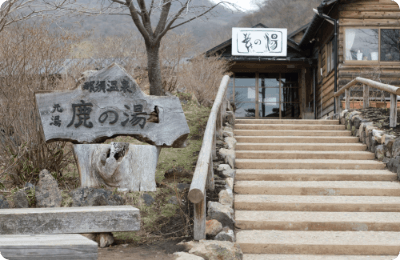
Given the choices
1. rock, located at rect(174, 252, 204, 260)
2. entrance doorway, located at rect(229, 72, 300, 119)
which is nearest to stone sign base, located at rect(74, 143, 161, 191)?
rock, located at rect(174, 252, 204, 260)

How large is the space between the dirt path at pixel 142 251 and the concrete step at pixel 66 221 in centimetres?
20

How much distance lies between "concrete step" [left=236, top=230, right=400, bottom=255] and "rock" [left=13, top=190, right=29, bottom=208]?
7.99 feet

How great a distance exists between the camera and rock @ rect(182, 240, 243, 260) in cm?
309

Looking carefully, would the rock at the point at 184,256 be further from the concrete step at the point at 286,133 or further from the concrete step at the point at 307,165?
the concrete step at the point at 286,133

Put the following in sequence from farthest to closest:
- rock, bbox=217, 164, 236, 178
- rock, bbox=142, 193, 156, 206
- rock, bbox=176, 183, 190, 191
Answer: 1. rock, bbox=217, 164, 236, 178
2. rock, bbox=176, 183, 190, 191
3. rock, bbox=142, 193, 156, 206

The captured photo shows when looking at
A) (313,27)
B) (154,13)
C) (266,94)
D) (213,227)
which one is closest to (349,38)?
(313,27)

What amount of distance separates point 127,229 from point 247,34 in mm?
11824

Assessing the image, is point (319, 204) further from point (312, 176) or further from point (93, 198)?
point (93, 198)

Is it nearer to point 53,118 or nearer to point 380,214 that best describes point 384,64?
point 380,214

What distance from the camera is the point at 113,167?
4422mm

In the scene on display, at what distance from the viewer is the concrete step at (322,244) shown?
3.65m

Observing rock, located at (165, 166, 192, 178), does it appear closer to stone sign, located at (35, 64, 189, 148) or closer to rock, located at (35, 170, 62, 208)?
stone sign, located at (35, 64, 189, 148)

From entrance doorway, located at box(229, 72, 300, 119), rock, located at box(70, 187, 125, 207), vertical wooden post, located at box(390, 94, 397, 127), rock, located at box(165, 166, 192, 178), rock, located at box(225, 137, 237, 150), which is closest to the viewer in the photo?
rock, located at box(70, 187, 125, 207)

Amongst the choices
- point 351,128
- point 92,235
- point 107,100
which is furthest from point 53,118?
point 351,128
